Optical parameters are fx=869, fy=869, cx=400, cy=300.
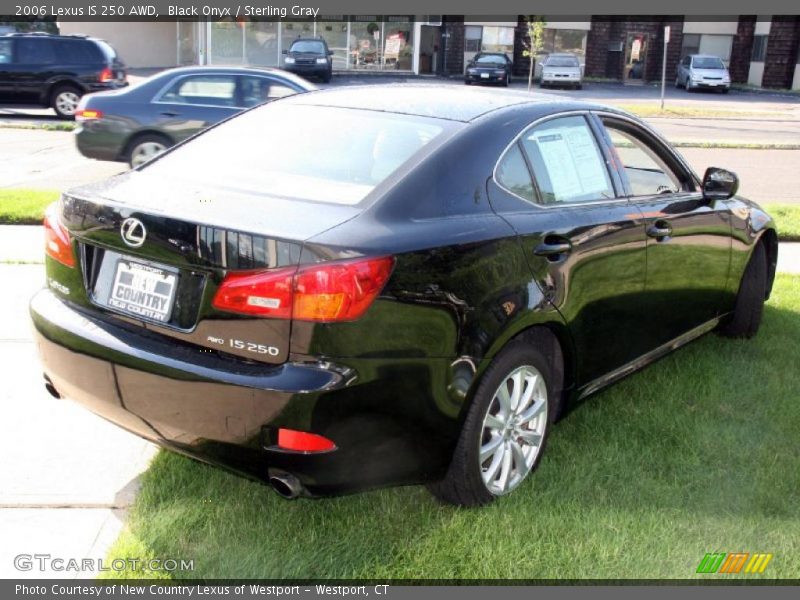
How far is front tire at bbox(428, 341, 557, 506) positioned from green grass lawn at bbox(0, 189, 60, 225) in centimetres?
617

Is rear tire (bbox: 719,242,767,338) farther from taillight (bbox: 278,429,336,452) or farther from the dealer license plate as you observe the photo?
the dealer license plate

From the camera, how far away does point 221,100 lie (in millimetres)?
11453

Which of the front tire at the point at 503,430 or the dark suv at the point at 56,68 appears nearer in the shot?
the front tire at the point at 503,430

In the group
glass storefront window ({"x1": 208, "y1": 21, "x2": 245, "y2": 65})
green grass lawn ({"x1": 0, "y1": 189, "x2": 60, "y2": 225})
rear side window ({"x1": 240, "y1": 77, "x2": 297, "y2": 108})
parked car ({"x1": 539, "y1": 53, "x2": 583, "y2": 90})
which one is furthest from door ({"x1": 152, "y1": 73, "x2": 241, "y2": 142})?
glass storefront window ({"x1": 208, "y1": 21, "x2": 245, "y2": 65})

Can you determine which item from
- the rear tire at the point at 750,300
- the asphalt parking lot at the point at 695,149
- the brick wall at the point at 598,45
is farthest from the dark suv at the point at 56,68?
the brick wall at the point at 598,45

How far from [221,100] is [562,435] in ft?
A: 28.2

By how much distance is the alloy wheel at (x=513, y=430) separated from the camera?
3.42 meters

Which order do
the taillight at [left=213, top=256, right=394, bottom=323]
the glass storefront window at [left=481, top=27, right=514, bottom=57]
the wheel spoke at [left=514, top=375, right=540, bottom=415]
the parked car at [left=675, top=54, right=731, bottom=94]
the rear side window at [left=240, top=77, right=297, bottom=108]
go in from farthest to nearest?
1. the glass storefront window at [left=481, top=27, right=514, bottom=57]
2. the parked car at [left=675, top=54, right=731, bottom=94]
3. the rear side window at [left=240, top=77, right=297, bottom=108]
4. the wheel spoke at [left=514, top=375, right=540, bottom=415]
5. the taillight at [left=213, top=256, right=394, bottom=323]

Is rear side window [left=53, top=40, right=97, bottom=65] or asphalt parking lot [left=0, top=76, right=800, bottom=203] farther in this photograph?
rear side window [left=53, top=40, right=97, bottom=65]

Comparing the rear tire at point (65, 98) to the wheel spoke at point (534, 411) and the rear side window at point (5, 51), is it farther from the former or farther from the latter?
the wheel spoke at point (534, 411)

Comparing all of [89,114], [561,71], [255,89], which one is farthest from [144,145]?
[561,71]

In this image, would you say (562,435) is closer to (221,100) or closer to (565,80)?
(221,100)

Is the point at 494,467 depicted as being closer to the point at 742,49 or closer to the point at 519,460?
the point at 519,460

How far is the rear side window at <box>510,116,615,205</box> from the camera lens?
3.70 m
